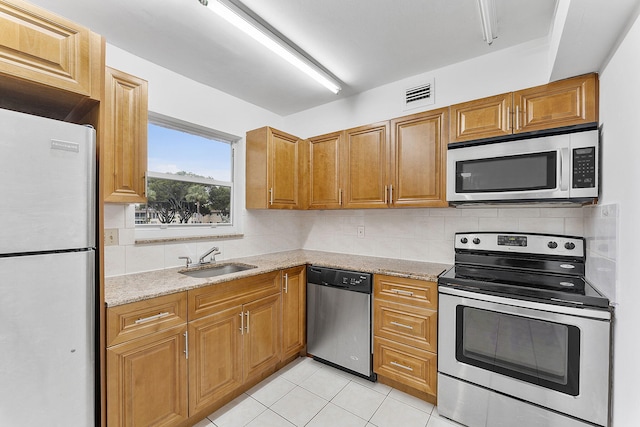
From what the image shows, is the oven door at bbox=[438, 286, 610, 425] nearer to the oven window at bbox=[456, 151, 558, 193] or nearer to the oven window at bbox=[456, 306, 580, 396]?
the oven window at bbox=[456, 306, 580, 396]

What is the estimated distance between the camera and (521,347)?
5.38 feet

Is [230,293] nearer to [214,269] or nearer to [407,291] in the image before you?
[214,269]

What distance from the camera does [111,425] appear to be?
1.41 m

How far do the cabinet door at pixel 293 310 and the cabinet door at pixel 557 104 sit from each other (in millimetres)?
2037

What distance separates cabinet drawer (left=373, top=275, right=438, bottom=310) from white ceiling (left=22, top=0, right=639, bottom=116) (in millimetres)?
1583

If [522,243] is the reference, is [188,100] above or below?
above

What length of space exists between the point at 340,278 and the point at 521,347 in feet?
4.17

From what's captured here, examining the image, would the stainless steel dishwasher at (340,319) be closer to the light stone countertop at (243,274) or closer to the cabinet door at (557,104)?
the light stone countertop at (243,274)

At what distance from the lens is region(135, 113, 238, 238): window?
2.30m

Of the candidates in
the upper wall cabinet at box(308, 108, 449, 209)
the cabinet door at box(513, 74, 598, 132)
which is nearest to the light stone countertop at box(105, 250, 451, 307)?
the upper wall cabinet at box(308, 108, 449, 209)

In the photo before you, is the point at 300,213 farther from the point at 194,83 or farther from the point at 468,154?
the point at 468,154

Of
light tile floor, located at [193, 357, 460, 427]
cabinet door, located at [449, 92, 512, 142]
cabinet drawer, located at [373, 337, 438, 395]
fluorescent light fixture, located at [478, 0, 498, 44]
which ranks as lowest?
light tile floor, located at [193, 357, 460, 427]

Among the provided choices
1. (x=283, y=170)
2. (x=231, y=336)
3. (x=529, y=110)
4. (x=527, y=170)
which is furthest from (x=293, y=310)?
(x=529, y=110)

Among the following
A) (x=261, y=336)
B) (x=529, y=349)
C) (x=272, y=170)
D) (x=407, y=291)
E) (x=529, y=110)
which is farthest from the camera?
(x=272, y=170)
